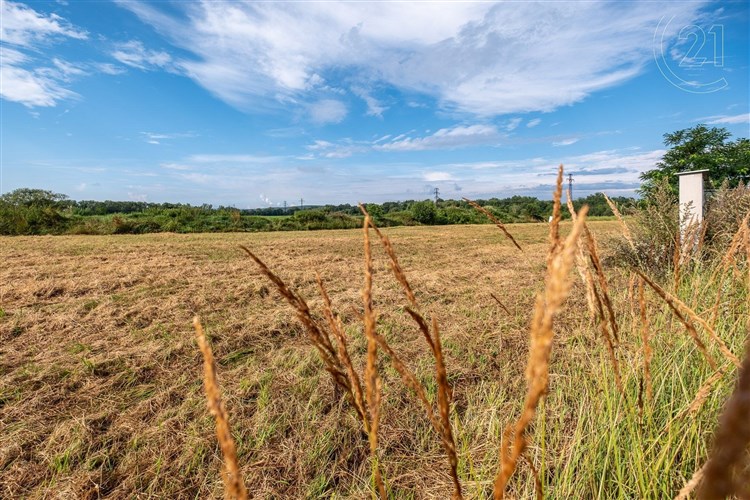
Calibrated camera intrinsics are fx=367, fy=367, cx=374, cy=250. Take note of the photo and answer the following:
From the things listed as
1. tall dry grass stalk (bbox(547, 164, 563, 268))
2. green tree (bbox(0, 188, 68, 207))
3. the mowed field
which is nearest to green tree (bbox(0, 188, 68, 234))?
green tree (bbox(0, 188, 68, 207))

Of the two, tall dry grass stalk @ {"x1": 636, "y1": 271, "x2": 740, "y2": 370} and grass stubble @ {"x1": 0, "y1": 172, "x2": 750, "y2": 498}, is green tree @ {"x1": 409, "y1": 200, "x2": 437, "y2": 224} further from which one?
tall dry grass stalk @ {"x1": 636, "y1": 271, "x2": 740, "y2": 370}

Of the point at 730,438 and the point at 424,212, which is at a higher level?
the point at 424,212

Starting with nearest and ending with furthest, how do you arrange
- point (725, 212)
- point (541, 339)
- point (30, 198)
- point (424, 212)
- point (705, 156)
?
point (541, 339) < point (725, 212) < point (705, 156) < point (30, 198) < point (424, 212)

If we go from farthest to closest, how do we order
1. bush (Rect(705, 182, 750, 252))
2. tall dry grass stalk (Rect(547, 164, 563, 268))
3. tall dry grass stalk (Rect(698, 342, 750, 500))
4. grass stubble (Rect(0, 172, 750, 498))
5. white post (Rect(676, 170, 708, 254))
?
1. white post (Rect(676, 170, 708, 254))
2. bush (Rect(705, 182, 750, 252))
3. grass stubble (Rect(0, 172, 750, 498))
4. tall dry grass stalk (Rect(547, 164, 563, 268))
5. tall dry grass stalk (Rect(698, 342, 750, 500))

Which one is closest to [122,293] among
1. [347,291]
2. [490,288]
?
[347,291]

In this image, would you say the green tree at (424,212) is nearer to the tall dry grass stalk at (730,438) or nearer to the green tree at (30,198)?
the green tree at (30,198)

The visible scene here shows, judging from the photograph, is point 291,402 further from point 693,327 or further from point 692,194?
point 692,194

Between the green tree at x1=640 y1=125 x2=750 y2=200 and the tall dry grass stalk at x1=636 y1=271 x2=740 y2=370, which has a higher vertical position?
the green tree at x1=640 y1=125 x2=750 y2=200

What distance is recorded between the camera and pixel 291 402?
3.21 metres

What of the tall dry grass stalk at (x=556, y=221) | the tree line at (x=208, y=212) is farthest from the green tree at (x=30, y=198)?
the tall dry grass stalk at (x=556, y=221)

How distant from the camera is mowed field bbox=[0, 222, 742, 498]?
1.72 m

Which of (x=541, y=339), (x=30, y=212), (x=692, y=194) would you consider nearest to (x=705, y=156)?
(x=692, y=194)

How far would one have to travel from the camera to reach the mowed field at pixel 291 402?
1725mm

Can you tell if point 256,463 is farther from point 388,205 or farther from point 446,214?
point 388,205
